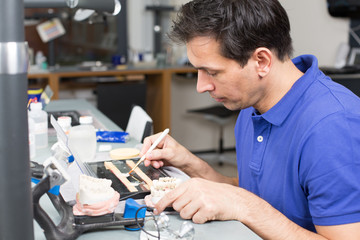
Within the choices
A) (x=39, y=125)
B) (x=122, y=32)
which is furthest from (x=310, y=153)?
(x=122, y=32)

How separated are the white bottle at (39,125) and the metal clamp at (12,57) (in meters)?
1.10

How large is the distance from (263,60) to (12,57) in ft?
2.23

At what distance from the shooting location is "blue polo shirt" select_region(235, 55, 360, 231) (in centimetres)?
96

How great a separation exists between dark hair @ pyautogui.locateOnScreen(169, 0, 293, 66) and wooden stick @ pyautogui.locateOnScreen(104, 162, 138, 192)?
43 cm

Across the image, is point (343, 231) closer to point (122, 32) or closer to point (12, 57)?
point (12, 57)

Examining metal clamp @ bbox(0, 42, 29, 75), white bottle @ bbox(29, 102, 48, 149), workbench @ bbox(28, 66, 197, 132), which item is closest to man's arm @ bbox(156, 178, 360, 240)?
metal clamp @ bbox(0, 42, 29, 75)

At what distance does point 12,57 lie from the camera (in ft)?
2.11

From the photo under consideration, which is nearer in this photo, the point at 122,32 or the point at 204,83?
the point at 204,83

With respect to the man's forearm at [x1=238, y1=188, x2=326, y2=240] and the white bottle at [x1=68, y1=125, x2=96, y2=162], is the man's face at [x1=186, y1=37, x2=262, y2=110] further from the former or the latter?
the white bottle at [x1=68, y1=125, x2=96, y2=162]

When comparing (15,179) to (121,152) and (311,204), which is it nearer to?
(311,204)

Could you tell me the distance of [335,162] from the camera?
96 cm

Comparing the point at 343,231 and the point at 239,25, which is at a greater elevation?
the point at 239,25

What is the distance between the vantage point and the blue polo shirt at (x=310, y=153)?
3.14ft

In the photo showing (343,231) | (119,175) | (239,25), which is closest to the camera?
(343,231)
